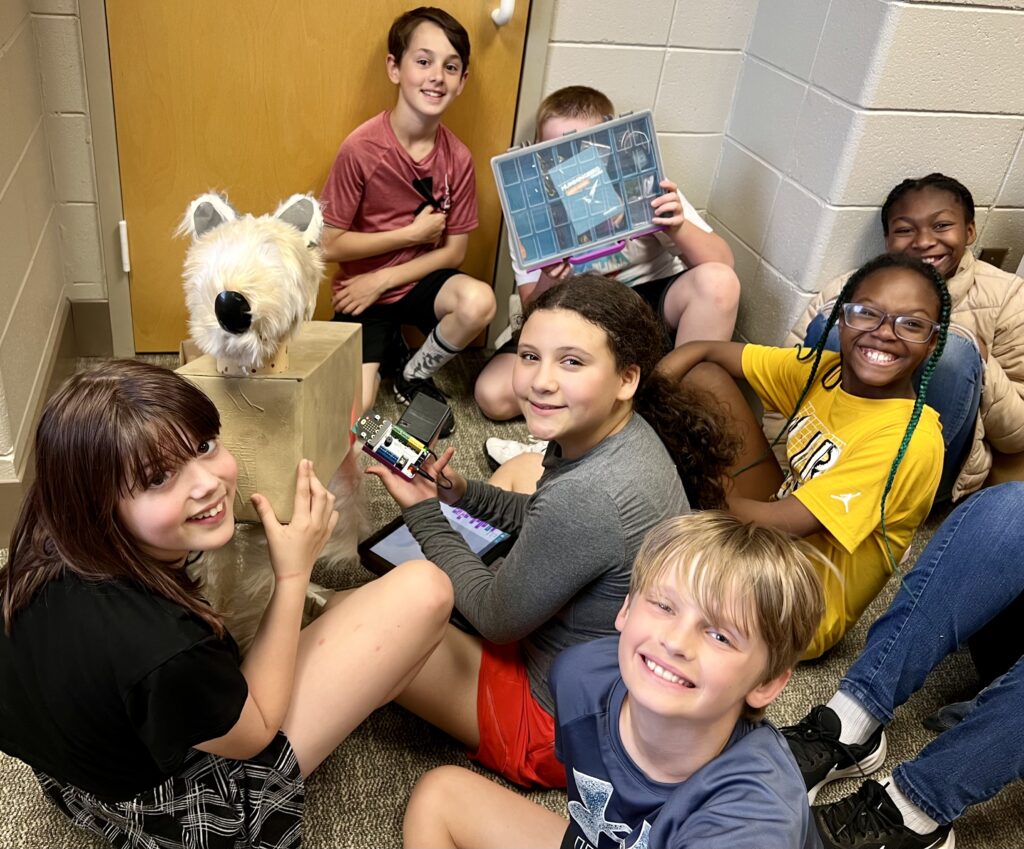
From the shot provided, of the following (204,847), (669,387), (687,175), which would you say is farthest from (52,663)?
(687,175)

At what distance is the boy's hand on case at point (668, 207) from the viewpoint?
184 centimetres

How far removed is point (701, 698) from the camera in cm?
83

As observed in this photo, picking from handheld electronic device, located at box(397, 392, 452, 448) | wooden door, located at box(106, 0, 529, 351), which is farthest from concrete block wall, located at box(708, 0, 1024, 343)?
handheld electronic device, located at box(397, 392, 452, 448)

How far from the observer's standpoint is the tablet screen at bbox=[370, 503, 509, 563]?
4.77 ft

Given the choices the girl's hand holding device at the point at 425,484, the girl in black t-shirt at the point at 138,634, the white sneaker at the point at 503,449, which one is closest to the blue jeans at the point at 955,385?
the white sneaker at the point at 503,449

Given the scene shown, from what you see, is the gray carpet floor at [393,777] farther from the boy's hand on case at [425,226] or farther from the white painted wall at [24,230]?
the boy's hand on case at [425,226]

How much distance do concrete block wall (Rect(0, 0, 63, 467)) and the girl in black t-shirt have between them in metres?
0.70

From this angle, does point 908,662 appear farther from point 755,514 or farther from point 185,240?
point 185,240

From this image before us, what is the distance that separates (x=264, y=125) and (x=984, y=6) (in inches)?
56.9

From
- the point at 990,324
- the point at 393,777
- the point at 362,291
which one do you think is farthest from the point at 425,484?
the point at 990,324

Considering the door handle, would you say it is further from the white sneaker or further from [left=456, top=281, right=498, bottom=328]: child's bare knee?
the white sneaker

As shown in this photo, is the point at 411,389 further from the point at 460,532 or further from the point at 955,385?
the point at 955,385

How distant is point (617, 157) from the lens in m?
1.81

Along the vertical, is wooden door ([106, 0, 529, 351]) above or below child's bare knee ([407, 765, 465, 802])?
above
